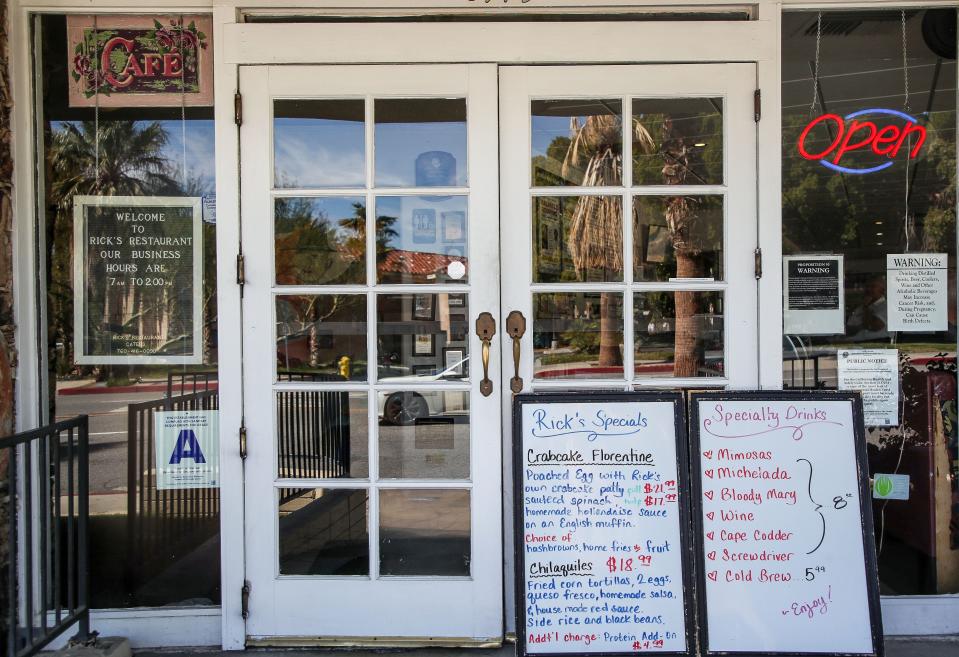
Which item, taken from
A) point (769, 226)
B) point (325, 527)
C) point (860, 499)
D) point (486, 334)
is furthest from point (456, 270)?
point (860, 499)

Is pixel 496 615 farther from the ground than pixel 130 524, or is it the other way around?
pixel 130 524

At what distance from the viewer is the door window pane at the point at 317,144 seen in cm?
343

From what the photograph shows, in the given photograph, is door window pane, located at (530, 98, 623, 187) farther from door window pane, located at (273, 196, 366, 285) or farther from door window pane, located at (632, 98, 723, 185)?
door window pane, located at (273, 196, 366, 285)

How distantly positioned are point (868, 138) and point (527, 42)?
5.36 feet

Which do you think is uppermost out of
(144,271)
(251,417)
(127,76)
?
(127,76)

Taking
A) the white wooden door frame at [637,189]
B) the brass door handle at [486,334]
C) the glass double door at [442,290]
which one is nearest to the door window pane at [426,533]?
the glass double door at [442,290]

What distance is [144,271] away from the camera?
11.5 feet

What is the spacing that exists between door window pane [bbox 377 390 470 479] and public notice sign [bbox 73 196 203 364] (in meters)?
0.95

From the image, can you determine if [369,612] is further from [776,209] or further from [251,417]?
[776,209]

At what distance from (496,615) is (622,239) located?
1.76m

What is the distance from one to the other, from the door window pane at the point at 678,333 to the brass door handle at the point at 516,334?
Answer: 0.52 m

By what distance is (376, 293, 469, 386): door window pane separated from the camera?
3402 mm

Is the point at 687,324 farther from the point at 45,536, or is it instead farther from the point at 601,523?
the point at 45,536

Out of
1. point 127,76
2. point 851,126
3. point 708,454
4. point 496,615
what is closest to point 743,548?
point 708,454
